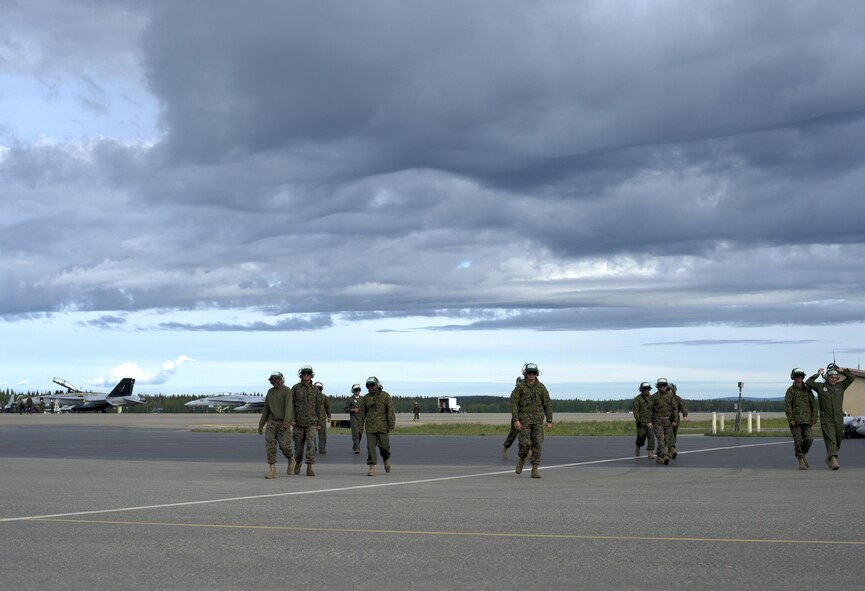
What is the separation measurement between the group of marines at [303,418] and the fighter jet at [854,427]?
2580 centimetres

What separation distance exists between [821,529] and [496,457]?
53.5 feet

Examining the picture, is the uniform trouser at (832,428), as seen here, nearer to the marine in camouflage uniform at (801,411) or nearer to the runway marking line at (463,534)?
the marine in camouflage uniform at (801,411)

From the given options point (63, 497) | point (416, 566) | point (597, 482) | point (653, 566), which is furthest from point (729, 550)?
point (63, 497)

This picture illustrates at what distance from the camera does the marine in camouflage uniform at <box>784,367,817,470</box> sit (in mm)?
21719

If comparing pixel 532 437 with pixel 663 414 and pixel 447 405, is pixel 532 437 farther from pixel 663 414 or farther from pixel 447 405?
pixel 447 405

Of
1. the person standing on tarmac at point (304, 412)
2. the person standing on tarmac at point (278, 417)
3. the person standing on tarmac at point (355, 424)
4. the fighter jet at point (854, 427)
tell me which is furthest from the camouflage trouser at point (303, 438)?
the fighter jet at point (854, 427)

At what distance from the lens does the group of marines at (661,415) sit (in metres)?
24.3

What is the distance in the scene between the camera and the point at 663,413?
24828 millimetres

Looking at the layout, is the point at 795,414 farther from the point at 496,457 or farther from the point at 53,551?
the point at 53,551

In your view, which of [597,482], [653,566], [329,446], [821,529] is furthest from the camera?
[329,446]

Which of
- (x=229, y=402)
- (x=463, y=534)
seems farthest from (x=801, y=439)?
(x=229, y=402)

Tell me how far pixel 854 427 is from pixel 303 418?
27188mm

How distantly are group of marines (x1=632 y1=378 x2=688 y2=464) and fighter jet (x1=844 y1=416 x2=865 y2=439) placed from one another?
17.5 meters

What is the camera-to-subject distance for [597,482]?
59.6 ft
